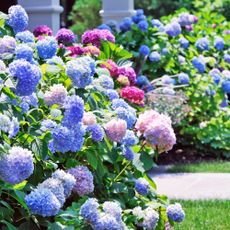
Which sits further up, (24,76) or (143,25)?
(24,76)

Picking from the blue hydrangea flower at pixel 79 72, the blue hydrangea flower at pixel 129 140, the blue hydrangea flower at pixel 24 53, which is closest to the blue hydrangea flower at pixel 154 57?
the blue hydrangea flower at pixel 129 140

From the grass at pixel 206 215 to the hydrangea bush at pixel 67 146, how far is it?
1.14 m

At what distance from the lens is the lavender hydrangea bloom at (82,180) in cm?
304

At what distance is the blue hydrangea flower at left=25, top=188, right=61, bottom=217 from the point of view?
248 cm

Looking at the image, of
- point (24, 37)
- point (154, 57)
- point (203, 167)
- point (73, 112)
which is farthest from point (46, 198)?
point (154, 57)

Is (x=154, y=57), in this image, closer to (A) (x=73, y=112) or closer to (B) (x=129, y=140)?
(B) (x=129, y=140)

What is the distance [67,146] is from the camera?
279 centimetres

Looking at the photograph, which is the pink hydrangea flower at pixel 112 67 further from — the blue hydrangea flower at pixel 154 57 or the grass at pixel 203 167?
the blue hydrangea flower at pixel 154 57

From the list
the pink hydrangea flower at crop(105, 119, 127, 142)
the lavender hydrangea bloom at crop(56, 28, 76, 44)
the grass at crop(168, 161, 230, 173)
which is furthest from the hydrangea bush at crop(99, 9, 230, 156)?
the pink hydrangea flower at crop(105, 119, 127, 142)

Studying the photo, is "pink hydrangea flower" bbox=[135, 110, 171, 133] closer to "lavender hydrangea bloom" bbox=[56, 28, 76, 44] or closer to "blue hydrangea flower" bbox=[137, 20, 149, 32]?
"lavender hydrangea bloom" bbox=[56, 28, 76, 44]

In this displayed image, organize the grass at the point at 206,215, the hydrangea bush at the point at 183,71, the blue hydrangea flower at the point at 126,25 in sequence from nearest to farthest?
1. the grass at the point at 206,215
2. the hydrangea bush at the point at 183,71
3. the blue hydrangea flower at the point at 126,25

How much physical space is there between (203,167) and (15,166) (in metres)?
4.64

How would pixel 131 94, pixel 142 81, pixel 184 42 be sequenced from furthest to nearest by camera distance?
pixel 184 42
pixel 142 81
pixel 131 94

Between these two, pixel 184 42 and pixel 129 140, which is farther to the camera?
pixel 184 42
